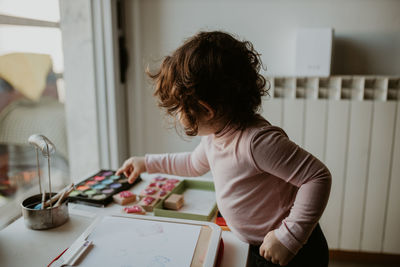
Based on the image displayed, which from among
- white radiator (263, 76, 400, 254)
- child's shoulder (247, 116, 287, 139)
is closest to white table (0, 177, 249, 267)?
child's shoulder (247, 116, 287, 139)

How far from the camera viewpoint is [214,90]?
72 centimetres

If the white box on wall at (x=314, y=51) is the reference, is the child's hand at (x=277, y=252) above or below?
below

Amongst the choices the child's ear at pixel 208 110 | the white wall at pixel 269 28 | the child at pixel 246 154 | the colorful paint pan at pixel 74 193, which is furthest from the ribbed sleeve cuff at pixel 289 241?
the white wall at pixel 269 28

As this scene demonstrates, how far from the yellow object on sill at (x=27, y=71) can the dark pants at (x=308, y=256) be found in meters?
0.92

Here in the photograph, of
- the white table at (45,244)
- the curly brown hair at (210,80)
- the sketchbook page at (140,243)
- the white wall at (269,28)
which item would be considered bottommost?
the white table at (45,244)

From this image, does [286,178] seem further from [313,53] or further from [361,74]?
[361,74]

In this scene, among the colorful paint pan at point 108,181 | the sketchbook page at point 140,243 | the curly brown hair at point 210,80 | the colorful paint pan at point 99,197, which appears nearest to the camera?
the sketchbook page at point 140,243

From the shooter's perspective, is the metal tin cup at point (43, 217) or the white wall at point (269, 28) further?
the white wall at point (269, 28)

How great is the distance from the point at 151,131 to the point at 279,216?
1052 mm

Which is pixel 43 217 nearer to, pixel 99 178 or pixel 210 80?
pixel 99 178

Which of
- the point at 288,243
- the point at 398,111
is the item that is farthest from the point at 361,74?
the point at 288,243

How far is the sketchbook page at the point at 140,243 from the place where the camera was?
606 mm

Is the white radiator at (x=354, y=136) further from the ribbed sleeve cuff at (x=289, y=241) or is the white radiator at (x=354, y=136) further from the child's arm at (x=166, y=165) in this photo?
the ribbed sleeve cuff at (x=289, y=241)

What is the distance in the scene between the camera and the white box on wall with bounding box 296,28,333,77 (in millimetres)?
1407
